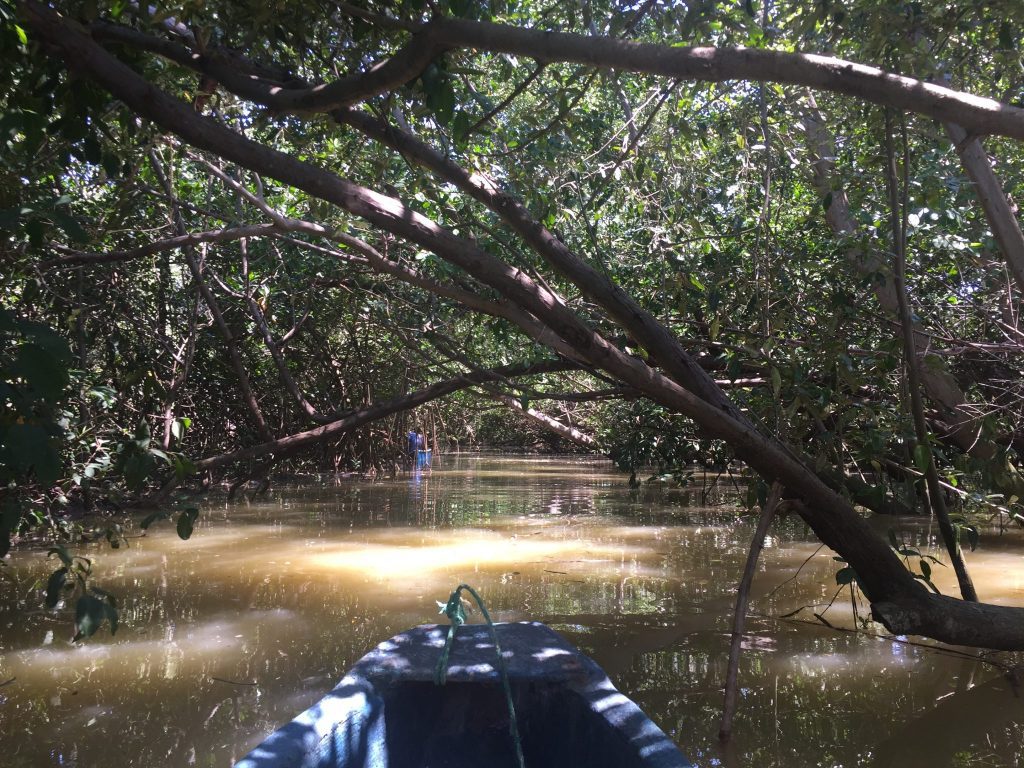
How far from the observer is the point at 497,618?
188 inches

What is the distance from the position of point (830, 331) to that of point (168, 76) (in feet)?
13.2

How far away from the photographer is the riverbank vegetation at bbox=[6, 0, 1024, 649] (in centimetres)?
284

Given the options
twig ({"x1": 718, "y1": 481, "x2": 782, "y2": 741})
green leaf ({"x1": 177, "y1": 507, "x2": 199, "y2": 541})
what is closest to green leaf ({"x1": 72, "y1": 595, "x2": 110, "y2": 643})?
→ green leaf ({"x1": 177, "y1": 507, "x2": 199, "y2": 541})

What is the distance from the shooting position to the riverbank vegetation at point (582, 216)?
9.33 ft

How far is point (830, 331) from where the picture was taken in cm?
479

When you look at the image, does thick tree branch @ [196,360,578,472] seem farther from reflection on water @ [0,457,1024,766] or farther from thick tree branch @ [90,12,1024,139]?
thick tree branch @ [90,12,1024,139]

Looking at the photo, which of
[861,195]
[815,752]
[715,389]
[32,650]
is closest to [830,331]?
[861,195]

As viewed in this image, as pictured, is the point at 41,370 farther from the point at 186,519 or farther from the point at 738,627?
the point at 738,627

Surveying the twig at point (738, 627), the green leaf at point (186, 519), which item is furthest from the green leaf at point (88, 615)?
the twig at point (738, 627)

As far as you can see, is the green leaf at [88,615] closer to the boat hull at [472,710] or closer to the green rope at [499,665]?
the boat hull at [472,710]

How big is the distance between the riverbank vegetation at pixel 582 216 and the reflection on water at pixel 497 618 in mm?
530

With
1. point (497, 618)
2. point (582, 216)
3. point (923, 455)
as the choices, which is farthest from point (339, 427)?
point (923, 455)

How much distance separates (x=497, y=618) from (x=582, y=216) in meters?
2.48

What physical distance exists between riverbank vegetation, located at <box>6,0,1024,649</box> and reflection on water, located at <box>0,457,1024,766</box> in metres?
0.53
